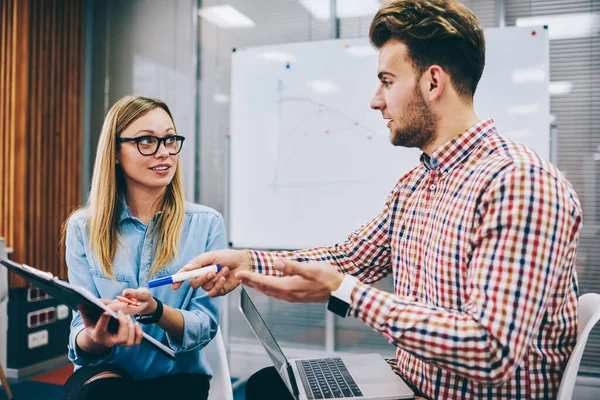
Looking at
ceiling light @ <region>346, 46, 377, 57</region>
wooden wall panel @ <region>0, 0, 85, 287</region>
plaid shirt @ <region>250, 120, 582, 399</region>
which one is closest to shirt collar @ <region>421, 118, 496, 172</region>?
plaid shirt @ <region>250, 120, 582, 399</region>

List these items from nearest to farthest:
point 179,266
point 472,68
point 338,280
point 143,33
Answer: point 338,280, point 472,68, point 179,266, point 143,33

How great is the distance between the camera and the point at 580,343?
0.99 metres

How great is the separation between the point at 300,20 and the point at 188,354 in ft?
8.20

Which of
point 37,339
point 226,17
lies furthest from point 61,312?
point 226,17

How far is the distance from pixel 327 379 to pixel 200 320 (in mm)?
436

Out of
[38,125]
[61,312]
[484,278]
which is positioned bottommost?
[61,312]

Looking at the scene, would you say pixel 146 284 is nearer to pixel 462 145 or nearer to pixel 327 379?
pixel 327 379

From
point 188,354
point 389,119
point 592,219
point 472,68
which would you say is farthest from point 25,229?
point 592,219

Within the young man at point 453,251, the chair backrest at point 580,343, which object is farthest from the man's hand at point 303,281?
the chair backrest at point 580,343

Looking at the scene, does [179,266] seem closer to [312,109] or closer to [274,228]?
[274,228]

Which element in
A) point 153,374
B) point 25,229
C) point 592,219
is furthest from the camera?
point 25,229

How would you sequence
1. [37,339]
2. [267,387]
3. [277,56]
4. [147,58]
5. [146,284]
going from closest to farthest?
1. [267,387]
2. [146,284]
3. [277,56]
4. [37,339]
5. [147,58]

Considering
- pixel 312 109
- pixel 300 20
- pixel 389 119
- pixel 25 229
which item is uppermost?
pixel 300 20

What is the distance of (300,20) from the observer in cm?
327
